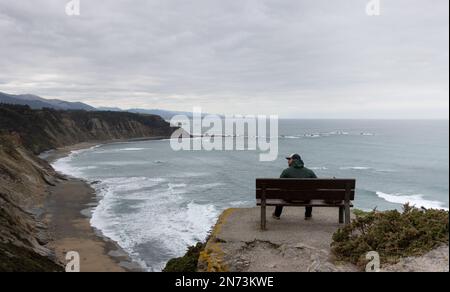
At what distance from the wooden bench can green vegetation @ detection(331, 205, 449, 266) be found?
0.92 m

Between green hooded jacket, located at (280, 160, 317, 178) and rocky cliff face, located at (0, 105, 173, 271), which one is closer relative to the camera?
green hooded jacket, located at (280, 160, 317, 178)

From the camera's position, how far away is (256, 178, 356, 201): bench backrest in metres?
7.32

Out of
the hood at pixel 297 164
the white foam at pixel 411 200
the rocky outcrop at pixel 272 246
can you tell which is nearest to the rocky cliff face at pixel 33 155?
the rocky outcrop at pixel 272 246

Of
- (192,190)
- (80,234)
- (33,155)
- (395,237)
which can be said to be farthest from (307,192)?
(33,155)

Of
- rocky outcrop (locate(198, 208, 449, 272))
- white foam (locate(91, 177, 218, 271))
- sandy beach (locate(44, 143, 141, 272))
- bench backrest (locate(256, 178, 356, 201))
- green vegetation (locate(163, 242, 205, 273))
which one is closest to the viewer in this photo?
rocky outcrop (locate(198, 208, 449, 272))

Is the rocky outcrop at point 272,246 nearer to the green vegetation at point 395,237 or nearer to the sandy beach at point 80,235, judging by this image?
the green vegetation at point 395,237

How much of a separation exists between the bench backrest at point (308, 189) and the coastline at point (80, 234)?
475 inches

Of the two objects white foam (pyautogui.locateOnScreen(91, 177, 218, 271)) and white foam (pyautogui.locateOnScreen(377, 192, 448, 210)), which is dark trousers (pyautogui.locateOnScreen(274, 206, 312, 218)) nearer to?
white foam (pyautogui.locateOnScreen(91, 177, 218, 271))

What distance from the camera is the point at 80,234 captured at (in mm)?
22891

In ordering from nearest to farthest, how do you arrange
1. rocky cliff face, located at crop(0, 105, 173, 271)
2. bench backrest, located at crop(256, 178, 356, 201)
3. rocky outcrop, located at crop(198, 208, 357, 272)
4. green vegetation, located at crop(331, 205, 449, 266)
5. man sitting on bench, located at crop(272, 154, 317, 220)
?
green vegetation, located at crop(331, 205, 449, 266) → rocky outcrop, located at crop(198, 208, 357, 272) → bench backrest, located at crop(256, 178, 356, 201) → man sitting on bench, located at crop(272, 154, 317, 220) → rocky cliff face, located at crop(0, 105, 173, 271)

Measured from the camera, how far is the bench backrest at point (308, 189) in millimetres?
7323

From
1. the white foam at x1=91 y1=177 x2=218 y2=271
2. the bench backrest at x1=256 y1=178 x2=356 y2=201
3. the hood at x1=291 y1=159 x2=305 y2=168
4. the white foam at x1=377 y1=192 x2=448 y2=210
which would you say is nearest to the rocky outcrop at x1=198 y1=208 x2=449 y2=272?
the bench backrest at x1=256 y1=178 x2=356 y2=201

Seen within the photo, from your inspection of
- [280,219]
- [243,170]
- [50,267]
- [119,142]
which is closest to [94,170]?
[243,170]
